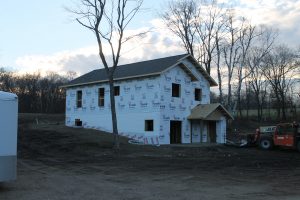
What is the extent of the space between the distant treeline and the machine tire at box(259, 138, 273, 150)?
76.1 meters

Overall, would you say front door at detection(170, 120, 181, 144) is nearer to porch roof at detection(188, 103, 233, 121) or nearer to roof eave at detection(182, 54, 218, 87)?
porch roof at detection(188, 103, 233, 121)

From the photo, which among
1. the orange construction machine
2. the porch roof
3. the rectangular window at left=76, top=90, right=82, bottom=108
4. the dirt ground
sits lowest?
the dirt ground

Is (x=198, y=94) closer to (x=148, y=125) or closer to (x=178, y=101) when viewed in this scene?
(x=178, y=101)

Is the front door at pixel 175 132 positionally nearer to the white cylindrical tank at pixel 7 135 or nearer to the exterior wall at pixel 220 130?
the exterior wall at pixel 220 130

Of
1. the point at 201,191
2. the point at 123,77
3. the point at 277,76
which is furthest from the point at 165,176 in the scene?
the point at 277,76

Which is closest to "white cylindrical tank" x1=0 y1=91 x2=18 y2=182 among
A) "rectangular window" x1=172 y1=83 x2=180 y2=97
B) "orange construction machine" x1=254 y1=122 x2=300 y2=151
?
"orange construction machine" x1=254 y1=122 x2=300 y2=151

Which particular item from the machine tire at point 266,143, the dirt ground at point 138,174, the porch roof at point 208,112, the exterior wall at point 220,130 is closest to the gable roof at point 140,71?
the porch roof at point 208,112

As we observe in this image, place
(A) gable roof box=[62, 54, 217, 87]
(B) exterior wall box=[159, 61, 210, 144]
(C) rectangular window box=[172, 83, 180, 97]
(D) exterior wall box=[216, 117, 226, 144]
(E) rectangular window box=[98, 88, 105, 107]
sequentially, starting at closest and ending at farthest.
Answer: (B) exterior wall box=[159, 61, 210, 144] < (A) gable roof box=[62, 54, 217, 87] < (C) rectangular window box=[172, 83, 180, 97] < (D) exterior wall box=[216, 117, 226, 144] < (E) rectangular window box=[98, 88, 105, 107]

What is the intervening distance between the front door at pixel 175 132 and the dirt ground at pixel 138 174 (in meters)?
5.56

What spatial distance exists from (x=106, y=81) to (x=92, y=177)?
23076 millimetres

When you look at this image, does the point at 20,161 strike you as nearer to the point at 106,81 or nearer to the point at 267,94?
the point at 106,81

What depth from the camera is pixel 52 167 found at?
798 inches

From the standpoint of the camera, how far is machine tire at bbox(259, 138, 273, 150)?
32922mm

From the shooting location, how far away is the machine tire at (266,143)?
3292cm
